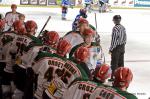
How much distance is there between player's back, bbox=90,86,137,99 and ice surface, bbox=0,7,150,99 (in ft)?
12.6

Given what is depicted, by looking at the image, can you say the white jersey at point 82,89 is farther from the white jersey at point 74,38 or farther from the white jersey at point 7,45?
the white jersey at point 74,38

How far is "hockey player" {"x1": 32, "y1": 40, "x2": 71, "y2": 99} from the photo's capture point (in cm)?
507

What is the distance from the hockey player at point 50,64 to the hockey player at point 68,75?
0.07 meters

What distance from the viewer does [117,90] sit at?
4.07 meters

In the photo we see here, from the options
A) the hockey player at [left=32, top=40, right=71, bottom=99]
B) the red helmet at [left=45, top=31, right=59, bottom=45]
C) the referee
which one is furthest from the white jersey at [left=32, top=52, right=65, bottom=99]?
the referee

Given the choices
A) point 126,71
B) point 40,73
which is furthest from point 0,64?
point 126,71

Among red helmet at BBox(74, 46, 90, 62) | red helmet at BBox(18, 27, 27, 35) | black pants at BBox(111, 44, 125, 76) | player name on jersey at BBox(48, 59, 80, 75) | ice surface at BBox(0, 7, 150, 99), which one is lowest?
ice surface at BBox(0, 7, 150, 99)

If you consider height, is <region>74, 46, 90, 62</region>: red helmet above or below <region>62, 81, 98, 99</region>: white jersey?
above

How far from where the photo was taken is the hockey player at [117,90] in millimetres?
4035

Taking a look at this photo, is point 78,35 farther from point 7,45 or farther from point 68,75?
point 68,75

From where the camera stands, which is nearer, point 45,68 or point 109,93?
point 109,93

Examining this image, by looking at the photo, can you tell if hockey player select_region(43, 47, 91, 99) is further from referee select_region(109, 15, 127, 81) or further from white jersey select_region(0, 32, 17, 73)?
referee select_region(109, 15, 127, 81)

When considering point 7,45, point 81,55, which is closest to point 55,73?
point 81,55

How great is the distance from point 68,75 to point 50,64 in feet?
0.94
